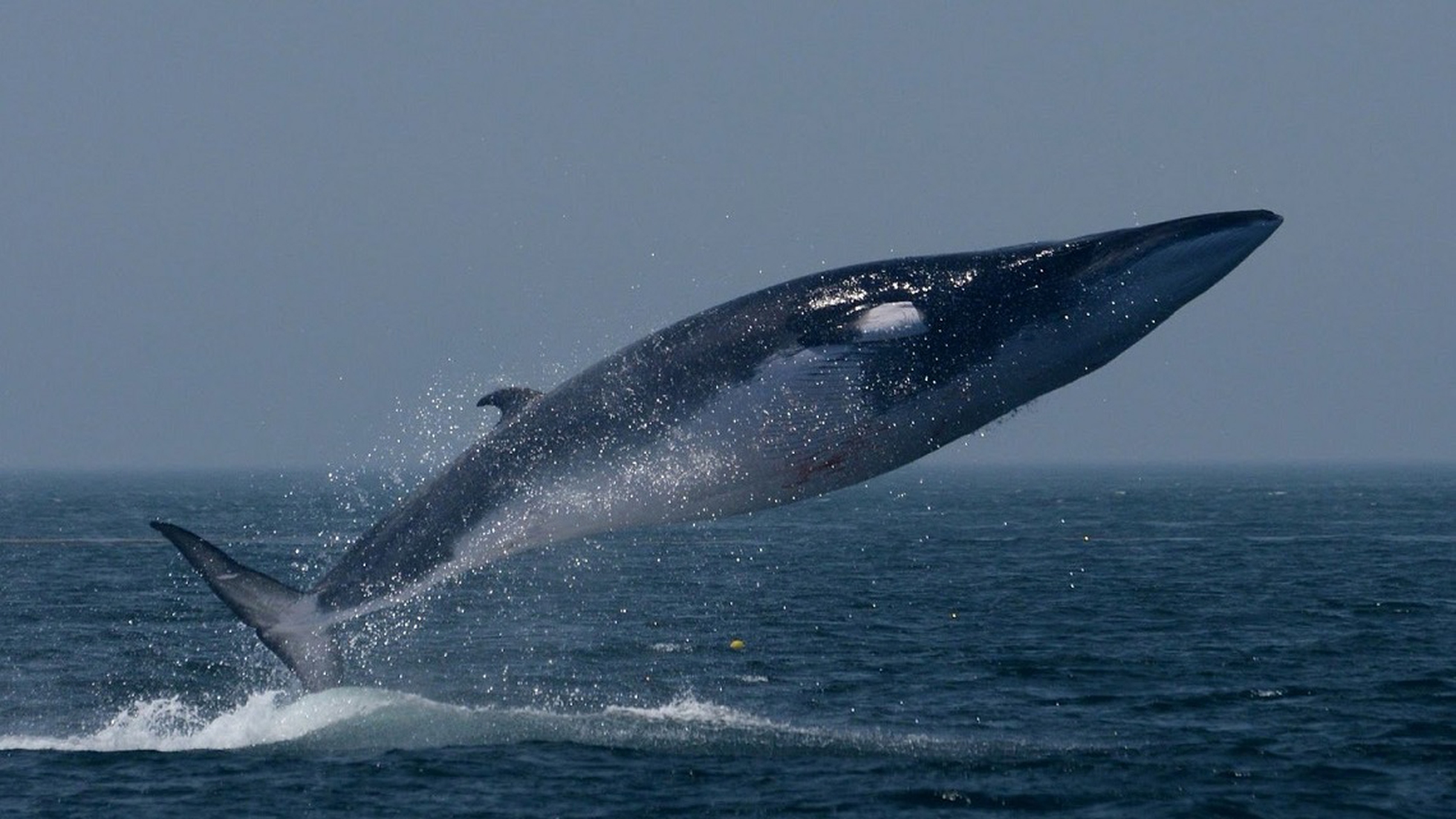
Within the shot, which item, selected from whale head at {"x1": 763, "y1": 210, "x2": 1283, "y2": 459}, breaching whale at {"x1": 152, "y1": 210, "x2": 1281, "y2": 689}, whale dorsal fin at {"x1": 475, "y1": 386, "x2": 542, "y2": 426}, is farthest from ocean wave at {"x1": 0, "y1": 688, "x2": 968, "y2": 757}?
whale head at {"x1": 763, "y1": 210, "x2": 1283, "y2": 459}

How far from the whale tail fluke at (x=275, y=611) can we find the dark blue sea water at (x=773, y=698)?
9345 millimetres

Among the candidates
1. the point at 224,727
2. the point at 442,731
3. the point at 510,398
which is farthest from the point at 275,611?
the point at 224,727

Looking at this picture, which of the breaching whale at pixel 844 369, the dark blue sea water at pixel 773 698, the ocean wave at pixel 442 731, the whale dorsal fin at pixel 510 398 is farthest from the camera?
the ocean wave at pixel 442 731

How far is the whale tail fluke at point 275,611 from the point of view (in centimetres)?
1448

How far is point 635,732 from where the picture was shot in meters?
29.7

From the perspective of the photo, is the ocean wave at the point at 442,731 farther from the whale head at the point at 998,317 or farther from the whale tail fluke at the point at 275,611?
the whale head at the point at 998,317

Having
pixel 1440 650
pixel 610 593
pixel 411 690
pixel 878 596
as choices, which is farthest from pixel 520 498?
pixel 610 593

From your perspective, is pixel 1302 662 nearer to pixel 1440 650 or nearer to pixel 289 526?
pixel 1440 650

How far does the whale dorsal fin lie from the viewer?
13.6 m

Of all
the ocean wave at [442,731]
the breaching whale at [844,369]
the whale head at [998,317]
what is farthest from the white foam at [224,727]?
the whale head at [998,317]

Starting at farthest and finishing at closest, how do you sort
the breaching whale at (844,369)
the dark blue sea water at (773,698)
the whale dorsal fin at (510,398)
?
the dark blue sea water at (773,698)
the whale dorsal fin at (510,398)
the breaching whale at (844,369)

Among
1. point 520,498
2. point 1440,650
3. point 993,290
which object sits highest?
point 993,290

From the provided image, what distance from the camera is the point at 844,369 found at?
36.3 feet

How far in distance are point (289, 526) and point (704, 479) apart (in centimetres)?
12192
